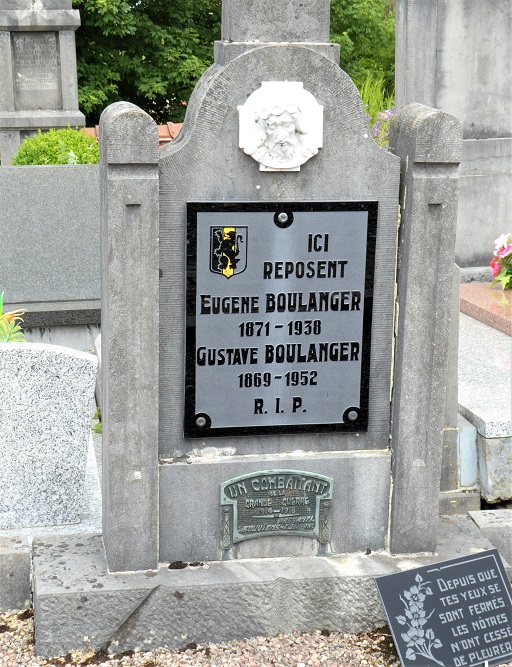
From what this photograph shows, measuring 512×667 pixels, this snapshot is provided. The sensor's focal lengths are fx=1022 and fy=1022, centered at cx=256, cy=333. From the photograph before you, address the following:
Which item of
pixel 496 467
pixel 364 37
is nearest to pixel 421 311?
pixel 496 467

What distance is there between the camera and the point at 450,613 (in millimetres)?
4094

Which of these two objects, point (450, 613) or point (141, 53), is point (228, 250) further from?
point (141, 53)

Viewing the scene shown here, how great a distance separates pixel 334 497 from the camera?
4395 millimetres

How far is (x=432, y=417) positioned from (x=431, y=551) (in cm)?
60

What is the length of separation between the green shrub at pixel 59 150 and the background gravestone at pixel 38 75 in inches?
191

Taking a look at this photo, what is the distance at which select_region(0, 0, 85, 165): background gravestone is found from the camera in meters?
14.1

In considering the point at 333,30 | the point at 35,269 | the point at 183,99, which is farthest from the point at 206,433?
the point at 333,30

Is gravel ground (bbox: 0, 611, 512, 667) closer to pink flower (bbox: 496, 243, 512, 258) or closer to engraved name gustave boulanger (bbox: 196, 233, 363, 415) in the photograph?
engraved name gustave boulanger (bbox: 196, 233, 363, 415)

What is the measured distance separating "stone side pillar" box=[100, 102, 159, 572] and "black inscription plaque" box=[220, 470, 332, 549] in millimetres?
318

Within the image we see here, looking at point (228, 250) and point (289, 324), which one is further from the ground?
point (228, 250)

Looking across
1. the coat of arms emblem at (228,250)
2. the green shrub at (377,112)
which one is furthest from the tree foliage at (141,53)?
the coat of arms emblem at (228,250)

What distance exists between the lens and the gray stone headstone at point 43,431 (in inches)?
186

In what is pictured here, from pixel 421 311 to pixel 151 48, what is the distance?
1599 cm

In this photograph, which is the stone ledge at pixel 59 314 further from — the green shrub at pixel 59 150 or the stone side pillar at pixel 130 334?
the stone side pillar at pixel 130 334
